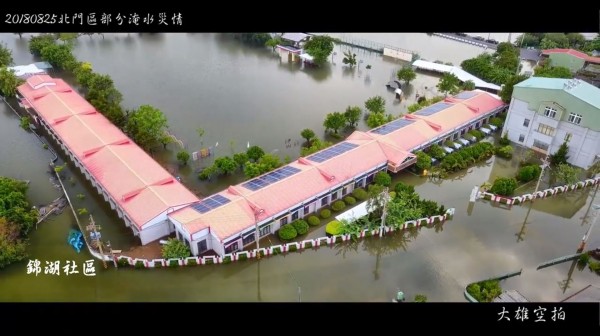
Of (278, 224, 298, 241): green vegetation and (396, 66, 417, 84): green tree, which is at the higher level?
(396, 66, 417, 84): green tree

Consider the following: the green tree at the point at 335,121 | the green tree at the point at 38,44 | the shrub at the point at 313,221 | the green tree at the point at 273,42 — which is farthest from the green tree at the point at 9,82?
the shrub at the point at 313,221

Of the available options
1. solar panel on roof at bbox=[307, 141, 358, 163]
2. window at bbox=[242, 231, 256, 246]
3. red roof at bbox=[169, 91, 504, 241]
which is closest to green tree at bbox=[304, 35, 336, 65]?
red roof at bbox=[169, 91, 504, 241]

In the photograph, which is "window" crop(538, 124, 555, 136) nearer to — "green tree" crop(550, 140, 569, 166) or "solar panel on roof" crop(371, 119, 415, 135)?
"green tree" crop(550, 140, 569, 166)

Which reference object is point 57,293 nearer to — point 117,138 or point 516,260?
point 117,138

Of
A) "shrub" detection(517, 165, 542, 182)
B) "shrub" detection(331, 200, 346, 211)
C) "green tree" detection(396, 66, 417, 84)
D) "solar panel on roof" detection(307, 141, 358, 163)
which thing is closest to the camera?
"shrub" detection(331, 200, 346, 211)

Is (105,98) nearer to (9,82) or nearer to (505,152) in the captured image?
(9,82)

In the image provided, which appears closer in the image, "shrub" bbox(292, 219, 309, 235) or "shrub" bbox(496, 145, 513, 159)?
"shrub" bbox(292, 219, 309, 235)

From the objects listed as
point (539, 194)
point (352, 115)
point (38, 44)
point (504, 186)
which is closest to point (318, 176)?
point (352, 115)

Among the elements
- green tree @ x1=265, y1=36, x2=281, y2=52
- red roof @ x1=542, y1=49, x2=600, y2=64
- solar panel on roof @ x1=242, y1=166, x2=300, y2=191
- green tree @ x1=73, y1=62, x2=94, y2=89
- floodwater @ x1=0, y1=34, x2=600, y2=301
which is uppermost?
red roof @ x1=542, y1=49, x2=600, y2=64
